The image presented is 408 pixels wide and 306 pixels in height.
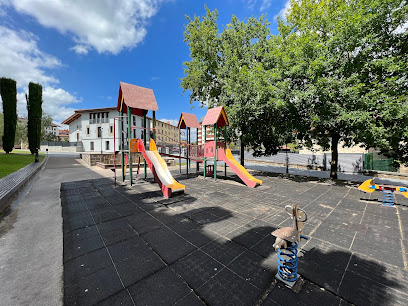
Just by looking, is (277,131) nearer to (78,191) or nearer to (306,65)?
(306,65)

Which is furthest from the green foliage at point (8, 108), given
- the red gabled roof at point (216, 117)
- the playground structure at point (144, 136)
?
the red gabled roof at point (216, 117)

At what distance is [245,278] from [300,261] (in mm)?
1127

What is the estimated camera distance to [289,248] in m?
2.37

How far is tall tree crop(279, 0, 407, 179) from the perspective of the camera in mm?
6801

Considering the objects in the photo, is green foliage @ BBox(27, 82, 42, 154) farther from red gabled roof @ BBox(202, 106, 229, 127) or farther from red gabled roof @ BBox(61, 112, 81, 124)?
red gabled roof @ BBox(202, 106, 229, 127)

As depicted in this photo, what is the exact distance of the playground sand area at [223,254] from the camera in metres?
2.23

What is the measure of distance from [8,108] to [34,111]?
254 centimetres

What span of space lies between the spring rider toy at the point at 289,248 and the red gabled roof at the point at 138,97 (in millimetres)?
8209

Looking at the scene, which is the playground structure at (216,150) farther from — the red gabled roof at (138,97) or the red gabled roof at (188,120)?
the red gabled roof at (138,97)

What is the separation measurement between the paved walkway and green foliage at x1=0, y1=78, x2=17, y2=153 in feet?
92.4

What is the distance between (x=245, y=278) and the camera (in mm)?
2506

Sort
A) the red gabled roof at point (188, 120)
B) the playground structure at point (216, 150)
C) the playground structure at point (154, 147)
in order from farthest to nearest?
the red gabled roof at point (188, 120)
the playground structure at point (216, 150)
the playground structure at point (154, 147)

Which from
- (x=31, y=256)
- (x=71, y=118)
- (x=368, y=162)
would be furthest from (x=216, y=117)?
(x=71, y=118)

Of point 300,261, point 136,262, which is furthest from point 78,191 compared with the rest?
point 300,261
